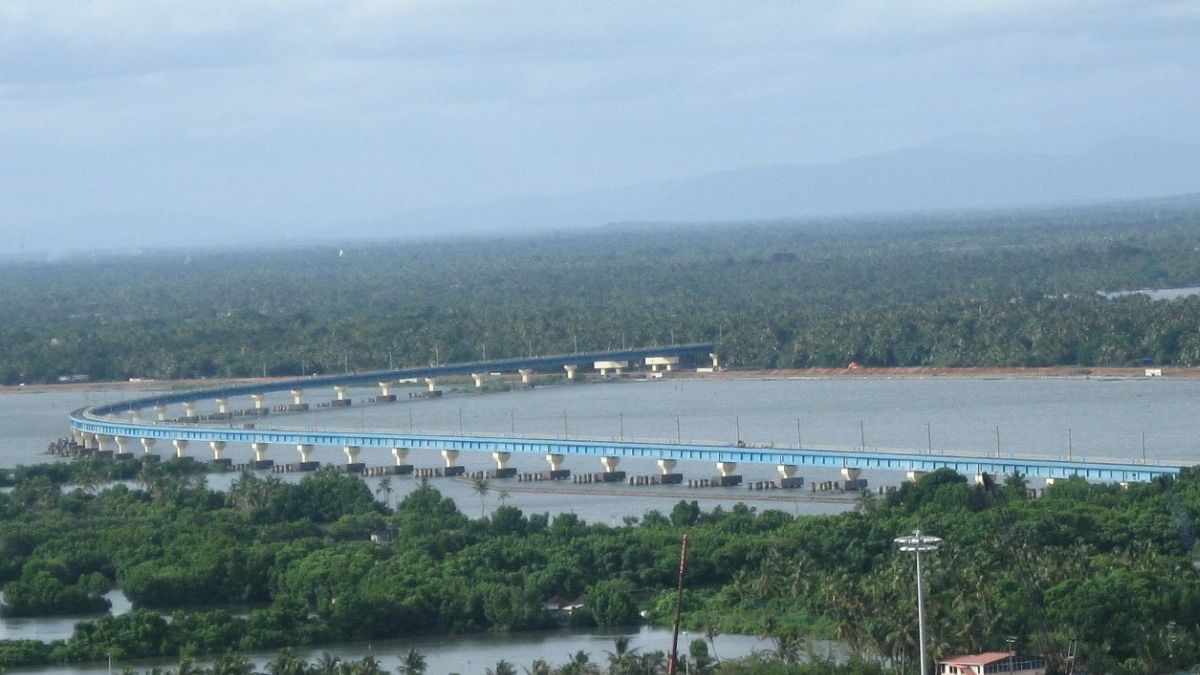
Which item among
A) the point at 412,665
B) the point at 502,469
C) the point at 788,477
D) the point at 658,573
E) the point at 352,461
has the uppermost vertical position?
the point at 412,665

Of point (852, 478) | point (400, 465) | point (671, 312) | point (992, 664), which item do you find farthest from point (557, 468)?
point (671, 312)

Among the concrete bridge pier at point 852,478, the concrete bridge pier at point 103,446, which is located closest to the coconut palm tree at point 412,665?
the concrete bridge pier at point 852,478

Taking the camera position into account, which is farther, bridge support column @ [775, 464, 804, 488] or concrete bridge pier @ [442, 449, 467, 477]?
concrete bridge pier @ [442, 449, 467, 477]

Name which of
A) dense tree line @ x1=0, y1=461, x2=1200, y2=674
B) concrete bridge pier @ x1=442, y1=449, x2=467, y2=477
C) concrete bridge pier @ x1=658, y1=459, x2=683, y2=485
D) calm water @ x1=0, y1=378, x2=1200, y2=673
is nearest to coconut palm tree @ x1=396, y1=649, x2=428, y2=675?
calm water @ x1=0, y1=378, x2=1200, y2=673

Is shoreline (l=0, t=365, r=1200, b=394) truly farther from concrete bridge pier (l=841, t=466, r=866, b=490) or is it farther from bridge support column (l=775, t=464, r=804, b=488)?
concrete bridge pier (l=841, t=466, r=866, b=490)

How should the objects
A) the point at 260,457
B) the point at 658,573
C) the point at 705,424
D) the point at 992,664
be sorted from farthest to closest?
the point at 705,424 → the point at 260,457 → the point at 658,573 → the point at 992,664

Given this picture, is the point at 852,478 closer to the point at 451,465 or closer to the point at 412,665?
the point at 451,465

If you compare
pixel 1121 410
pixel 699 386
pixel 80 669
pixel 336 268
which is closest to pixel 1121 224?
pixel 336 268
